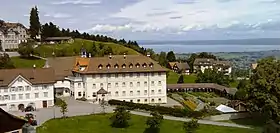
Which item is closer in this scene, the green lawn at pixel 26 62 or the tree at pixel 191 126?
the tree at pixel 191 126

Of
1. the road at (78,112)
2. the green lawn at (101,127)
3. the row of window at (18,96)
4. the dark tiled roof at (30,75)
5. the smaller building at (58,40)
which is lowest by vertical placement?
the green lawn at (101,127)

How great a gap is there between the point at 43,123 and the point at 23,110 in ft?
35.4

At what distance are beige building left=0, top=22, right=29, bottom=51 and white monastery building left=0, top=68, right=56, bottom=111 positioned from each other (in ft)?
165

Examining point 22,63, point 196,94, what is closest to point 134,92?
point 196,94

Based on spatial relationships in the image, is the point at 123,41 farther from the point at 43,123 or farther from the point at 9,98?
the point at 43,123

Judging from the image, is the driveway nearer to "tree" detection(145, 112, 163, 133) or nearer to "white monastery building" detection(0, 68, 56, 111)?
"white monastery building" detection(0, 68, 56, 111)

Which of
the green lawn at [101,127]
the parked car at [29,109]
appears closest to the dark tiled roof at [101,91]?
the parked car at [29,109]

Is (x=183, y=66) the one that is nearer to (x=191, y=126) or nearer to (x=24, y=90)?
(x=24, y=90)

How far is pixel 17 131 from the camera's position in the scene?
8156 mm

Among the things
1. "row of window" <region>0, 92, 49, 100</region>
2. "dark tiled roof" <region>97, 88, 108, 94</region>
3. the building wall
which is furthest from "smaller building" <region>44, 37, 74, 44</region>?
"row of window" <region>0, 92, 49, 100</region>

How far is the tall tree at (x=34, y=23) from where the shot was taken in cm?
10516

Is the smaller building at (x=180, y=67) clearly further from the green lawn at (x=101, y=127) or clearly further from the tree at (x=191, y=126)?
the tree at (x=191, y=126)

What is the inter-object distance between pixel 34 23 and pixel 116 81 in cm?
5748

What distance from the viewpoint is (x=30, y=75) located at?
50.8 meters
